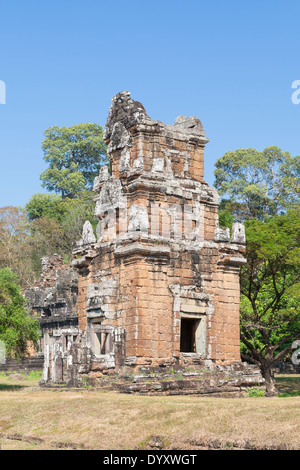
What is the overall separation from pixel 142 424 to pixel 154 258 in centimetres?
710

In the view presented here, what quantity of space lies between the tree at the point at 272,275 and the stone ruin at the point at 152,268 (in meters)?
5.05

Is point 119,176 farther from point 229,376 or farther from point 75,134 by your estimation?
point 75,134

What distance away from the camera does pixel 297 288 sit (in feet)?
86.7

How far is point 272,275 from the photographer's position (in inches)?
1088

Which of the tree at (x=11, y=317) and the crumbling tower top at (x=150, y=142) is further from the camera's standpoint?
the tree at (x=11, y=317)

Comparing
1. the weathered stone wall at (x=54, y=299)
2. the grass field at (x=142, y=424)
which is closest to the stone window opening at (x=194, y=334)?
the grass field at (x=142, y=424)

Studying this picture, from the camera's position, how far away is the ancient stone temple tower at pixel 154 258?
61.1 ft

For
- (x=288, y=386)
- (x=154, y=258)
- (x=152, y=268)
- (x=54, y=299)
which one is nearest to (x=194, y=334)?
(x=152, y=268)

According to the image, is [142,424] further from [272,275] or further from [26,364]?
[26,364]

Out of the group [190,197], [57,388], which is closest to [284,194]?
[190,197]

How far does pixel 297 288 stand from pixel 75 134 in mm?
39922

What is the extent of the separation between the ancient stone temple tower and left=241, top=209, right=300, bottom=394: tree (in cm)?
506

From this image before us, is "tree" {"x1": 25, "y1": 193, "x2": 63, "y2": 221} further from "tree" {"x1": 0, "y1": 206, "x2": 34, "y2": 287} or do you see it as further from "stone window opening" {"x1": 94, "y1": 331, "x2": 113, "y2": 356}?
"stone window opening" {"x1": 94, "y1": 331, "x2": 113, "y2": 356}

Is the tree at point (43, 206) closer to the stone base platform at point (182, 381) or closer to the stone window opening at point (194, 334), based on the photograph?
the stone window opening at point (194, 334)
